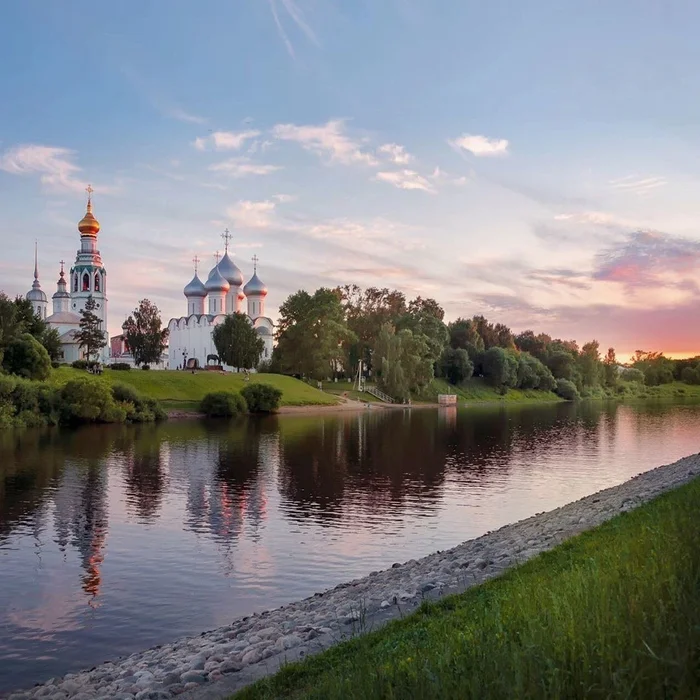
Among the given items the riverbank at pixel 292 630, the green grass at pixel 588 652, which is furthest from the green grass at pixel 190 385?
the green grass at pixel 588 652

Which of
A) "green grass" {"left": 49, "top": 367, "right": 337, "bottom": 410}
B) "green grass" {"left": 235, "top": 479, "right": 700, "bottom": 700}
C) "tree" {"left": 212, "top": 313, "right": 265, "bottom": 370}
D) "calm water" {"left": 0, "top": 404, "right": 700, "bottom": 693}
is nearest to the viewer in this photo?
"green grass" {"left": 235, "top": 479, "right": 700, "bottom": 700}

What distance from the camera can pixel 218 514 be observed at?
24547 mm

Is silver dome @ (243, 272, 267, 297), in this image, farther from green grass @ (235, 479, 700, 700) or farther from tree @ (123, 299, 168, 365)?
green grass @ (235, 479, 700, 700)

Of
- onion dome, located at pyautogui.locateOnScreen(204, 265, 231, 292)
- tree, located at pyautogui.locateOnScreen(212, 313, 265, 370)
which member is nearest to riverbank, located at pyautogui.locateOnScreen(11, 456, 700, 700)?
tree, located at pyautogui.locateOnScreen(212, 313, 265, 370)

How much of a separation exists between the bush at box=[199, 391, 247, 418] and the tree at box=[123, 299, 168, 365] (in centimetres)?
3843

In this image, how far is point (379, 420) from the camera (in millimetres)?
73562

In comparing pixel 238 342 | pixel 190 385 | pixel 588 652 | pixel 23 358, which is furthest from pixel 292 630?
pixel 238 342

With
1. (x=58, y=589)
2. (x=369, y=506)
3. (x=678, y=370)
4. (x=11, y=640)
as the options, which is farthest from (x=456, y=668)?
(x=678, y=370)

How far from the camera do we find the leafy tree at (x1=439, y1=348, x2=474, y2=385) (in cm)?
11638

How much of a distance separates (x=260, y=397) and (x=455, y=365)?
47627 mm

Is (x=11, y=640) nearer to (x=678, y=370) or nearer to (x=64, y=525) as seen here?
(x=64, y=525)

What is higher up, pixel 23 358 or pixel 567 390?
pixel 23 358

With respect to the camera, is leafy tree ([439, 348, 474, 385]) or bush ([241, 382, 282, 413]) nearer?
bush ([241, 382, 282, 413])

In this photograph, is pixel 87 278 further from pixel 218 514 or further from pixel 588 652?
pixel 588 652
